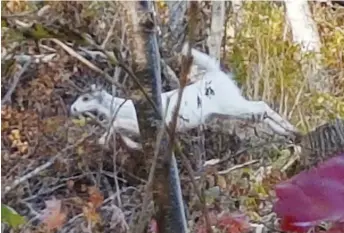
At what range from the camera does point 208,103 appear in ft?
3.40

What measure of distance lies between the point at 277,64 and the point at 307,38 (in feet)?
0.26

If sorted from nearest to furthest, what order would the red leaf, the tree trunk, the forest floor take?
the red leaf
the tree trunk
the forest floor

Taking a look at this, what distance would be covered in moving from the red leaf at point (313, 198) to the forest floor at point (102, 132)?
0.61 meters

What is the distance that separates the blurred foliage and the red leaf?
771mm

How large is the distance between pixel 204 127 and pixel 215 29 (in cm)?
15

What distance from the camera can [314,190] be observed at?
0.79ft

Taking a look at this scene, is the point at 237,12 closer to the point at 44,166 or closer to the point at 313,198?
the point at 44,166

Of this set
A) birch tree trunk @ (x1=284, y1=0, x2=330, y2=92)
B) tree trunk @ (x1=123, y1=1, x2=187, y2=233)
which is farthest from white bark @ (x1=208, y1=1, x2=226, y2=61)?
tree trunk @ (x1=123, y1=1, x2=187, y2=233)

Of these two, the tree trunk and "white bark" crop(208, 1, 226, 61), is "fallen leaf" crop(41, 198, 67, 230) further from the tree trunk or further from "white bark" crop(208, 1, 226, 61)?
the tree trunk

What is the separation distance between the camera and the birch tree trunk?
1067mm

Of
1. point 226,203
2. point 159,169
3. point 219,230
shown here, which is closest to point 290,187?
point 159,169

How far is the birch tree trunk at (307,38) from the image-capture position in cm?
107

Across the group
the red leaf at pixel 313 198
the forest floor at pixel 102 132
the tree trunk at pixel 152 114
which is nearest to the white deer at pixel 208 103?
the forest floor at pixel 102 132

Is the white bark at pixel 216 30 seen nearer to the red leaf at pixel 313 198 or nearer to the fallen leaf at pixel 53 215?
the fallen leaf at pixel 53 215
